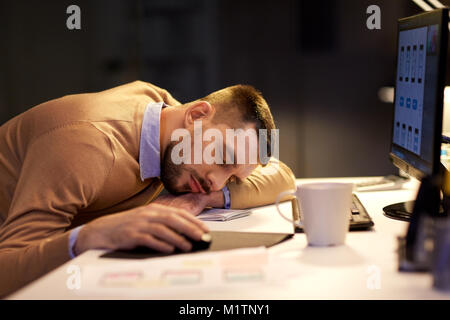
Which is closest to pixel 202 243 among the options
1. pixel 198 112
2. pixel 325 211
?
pixel 325 211

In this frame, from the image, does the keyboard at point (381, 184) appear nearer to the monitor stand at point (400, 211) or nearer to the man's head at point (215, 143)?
the monitor stand at point (400, 211)

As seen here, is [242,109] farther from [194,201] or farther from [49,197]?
[49,197]

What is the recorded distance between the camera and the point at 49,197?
3.70 ft

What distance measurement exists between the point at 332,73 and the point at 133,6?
1.22 meters

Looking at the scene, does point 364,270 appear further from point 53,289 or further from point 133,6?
point 133,6

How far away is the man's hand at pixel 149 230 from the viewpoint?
0.97 metres

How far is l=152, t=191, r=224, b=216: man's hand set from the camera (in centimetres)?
137

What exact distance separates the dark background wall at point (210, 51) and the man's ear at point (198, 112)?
74.3 inches

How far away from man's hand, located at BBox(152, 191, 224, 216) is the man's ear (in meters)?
0.19

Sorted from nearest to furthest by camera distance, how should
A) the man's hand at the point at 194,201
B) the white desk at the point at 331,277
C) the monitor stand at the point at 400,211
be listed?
the white desk at the point at 331,277, the monitor stand at the point at 400,211, the man's hand at the point at 194,201

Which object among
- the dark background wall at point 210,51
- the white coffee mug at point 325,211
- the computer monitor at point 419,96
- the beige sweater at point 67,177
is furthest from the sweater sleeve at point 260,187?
the dark background wall at point 210,51

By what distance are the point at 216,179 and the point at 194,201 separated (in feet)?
0.25

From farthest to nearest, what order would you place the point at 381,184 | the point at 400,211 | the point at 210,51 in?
the point at 210,51, the point at 381,184, the point at 400,211
